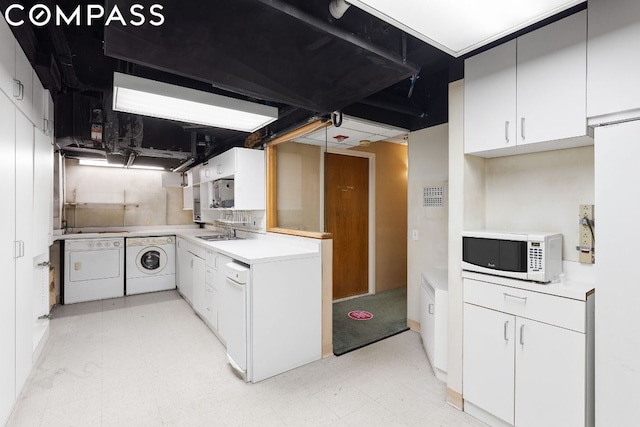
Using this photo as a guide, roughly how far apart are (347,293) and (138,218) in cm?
431

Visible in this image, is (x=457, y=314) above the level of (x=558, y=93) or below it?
below

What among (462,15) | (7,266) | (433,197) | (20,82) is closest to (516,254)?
(462,15)

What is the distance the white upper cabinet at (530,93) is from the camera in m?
1.61

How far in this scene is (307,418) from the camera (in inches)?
79.5

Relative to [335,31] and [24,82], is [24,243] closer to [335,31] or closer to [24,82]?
[24,82]

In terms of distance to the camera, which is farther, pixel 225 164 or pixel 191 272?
pixel 191 272

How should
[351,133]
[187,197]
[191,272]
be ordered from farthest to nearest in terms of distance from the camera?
[187,197] < [191,272] < [351,133]

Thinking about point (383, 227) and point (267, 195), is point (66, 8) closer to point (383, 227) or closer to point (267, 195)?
point (267, 195)

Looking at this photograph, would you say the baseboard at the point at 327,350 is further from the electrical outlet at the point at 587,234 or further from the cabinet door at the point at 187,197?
the cabinet door at the point at 187,197

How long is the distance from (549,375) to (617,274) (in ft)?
2.21

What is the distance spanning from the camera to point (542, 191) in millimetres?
2092

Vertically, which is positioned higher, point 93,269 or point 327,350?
A: point 93,269

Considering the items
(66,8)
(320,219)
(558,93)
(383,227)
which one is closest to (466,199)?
(558,93)

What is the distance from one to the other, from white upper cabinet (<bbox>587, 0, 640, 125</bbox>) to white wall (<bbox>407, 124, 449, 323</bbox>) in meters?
1.69
